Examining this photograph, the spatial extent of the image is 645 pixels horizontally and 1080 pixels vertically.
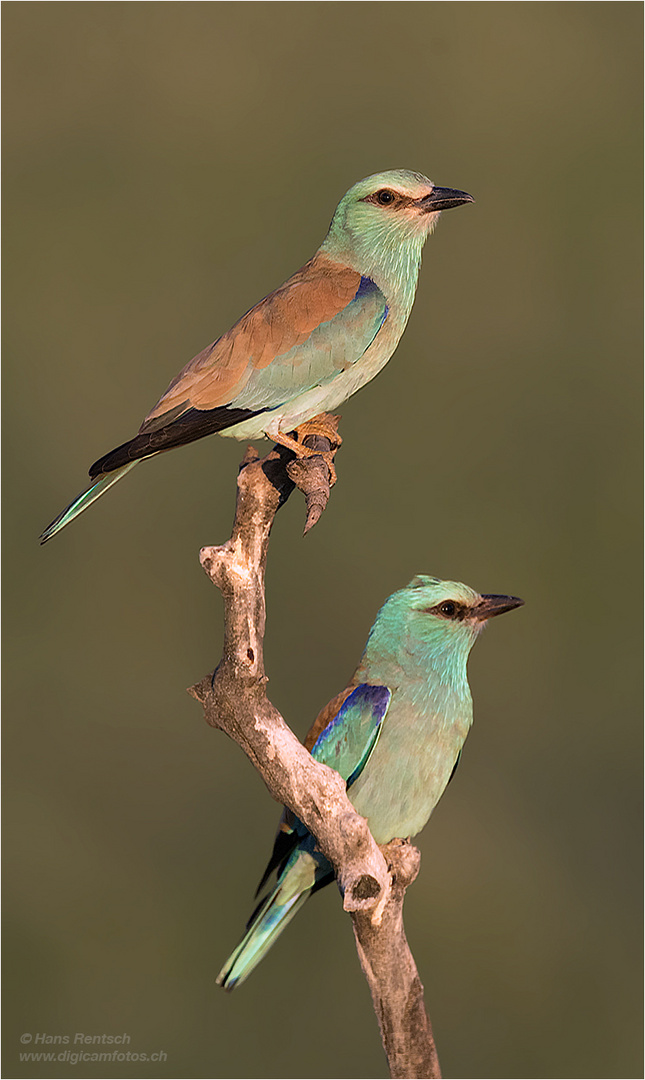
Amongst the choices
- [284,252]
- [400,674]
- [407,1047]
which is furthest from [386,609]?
[284,252]

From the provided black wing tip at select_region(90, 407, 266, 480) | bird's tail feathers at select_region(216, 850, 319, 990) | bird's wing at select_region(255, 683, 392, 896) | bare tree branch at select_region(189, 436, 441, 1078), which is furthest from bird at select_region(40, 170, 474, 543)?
bird's tail feathers at select_region(216, 850, 319, 990)

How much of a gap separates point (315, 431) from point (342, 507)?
2798 millimetres

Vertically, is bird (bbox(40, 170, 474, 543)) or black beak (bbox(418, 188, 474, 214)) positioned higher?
black beak (bbox(418, 188, 474, 214))

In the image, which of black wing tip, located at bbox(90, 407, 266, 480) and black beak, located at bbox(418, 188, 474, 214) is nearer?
black wing tip, located at bbox(90, 407, 266, 480)

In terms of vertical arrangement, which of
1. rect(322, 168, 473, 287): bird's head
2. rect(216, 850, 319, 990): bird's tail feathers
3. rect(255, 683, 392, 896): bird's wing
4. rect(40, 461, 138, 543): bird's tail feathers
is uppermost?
rect(322, 168, 473, 287): bird's head

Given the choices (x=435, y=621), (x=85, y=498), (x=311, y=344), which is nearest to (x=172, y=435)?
(x=85, y=498)

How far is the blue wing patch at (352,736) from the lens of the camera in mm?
2133

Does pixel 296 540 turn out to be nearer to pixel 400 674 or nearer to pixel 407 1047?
pixel 400 674

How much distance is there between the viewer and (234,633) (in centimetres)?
192

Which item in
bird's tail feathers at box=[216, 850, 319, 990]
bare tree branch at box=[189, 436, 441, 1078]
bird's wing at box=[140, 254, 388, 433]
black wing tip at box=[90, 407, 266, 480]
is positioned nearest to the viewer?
bare tree branch at box=[189, 436, 441, 1078]

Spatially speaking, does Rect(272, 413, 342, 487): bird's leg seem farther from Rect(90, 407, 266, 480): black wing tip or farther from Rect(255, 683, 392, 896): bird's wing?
Rect(255, 683, 392, 896): bird's wing

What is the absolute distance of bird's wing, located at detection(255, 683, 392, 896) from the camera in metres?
2.13

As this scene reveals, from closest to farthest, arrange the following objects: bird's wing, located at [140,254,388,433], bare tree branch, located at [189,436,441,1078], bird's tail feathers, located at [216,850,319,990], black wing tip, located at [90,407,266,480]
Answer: bare tree branch, located at [189,436,441,1078] < black wing tip, located at [90,407,266,480] < bird's wing, located at [140,254,388,433] < bird's tail feathers, located at [216,850,319,990]

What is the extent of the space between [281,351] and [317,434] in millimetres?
217
